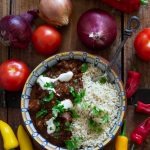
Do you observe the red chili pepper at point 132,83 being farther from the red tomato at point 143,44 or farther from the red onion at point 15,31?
the red onion at point 15,31

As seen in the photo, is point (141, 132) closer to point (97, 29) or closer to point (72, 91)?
point (72, 91)

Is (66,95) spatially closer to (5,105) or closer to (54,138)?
(54,138)

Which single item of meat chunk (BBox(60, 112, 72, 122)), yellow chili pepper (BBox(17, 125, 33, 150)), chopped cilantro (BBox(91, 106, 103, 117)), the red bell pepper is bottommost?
yellow chili pepper (BBox(17, 125, 33, 150))

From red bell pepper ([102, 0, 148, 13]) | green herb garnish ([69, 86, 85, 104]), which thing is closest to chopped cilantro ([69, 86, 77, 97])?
green herb garnish ([69, 86, 85, 104])

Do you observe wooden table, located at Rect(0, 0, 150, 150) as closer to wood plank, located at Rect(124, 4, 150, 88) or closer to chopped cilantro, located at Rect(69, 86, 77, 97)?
wood plank, located at Rect(124, 4, 150, 88)

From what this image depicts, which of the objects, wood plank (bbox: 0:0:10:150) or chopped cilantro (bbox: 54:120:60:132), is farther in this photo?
wood plank (bbox: 0:0:10:150)

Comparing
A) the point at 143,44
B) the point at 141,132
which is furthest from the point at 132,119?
the point at 143,44
